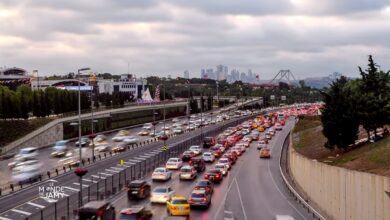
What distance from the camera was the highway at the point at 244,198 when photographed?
37.0m

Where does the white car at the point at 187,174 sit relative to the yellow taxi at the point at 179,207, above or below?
below

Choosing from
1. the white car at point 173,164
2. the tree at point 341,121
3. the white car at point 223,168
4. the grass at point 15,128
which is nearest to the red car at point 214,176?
the white car at point 223,168

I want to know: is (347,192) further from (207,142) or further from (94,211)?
(207,142)

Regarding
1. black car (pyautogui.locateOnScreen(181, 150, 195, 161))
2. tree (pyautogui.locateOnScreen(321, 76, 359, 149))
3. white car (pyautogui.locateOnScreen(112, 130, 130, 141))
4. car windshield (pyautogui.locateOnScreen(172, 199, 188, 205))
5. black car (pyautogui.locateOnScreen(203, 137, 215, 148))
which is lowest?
white car (pyautogui.locateOnScreen(112, 130, 130, 141))

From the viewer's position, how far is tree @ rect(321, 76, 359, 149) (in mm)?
53188

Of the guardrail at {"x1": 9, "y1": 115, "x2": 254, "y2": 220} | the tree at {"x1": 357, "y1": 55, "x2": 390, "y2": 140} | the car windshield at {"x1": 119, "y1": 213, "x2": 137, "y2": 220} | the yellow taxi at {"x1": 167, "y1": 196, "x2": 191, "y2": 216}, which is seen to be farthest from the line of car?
the tree at {"x1": 357, "y1": 55, "x2": 390, "y2": 140}

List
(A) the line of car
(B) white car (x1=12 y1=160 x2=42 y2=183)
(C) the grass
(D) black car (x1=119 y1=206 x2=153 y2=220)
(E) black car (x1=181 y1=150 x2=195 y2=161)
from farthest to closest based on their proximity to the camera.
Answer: (C) the grass, (E) black car (x1=181 y1=150 x2=195 y2=161), (B) white car (x1=12 y1=160 x2=42 y2=183), (A) the line of car, (D) black car (x1=119 y1=206 x2=153 y2=220)

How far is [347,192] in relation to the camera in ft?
108

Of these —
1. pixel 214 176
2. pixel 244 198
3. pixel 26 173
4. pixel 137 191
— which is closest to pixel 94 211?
pixel 137 191

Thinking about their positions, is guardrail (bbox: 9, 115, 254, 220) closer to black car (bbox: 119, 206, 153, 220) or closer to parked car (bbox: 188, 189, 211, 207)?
black car (bbox: 119, 206, 153, 220)

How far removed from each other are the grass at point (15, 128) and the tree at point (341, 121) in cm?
5381

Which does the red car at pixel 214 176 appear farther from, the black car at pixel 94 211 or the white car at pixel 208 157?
the black car at pixel 94 211

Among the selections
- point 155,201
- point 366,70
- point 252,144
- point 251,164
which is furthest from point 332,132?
point 252,144

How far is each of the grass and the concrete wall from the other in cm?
5689
